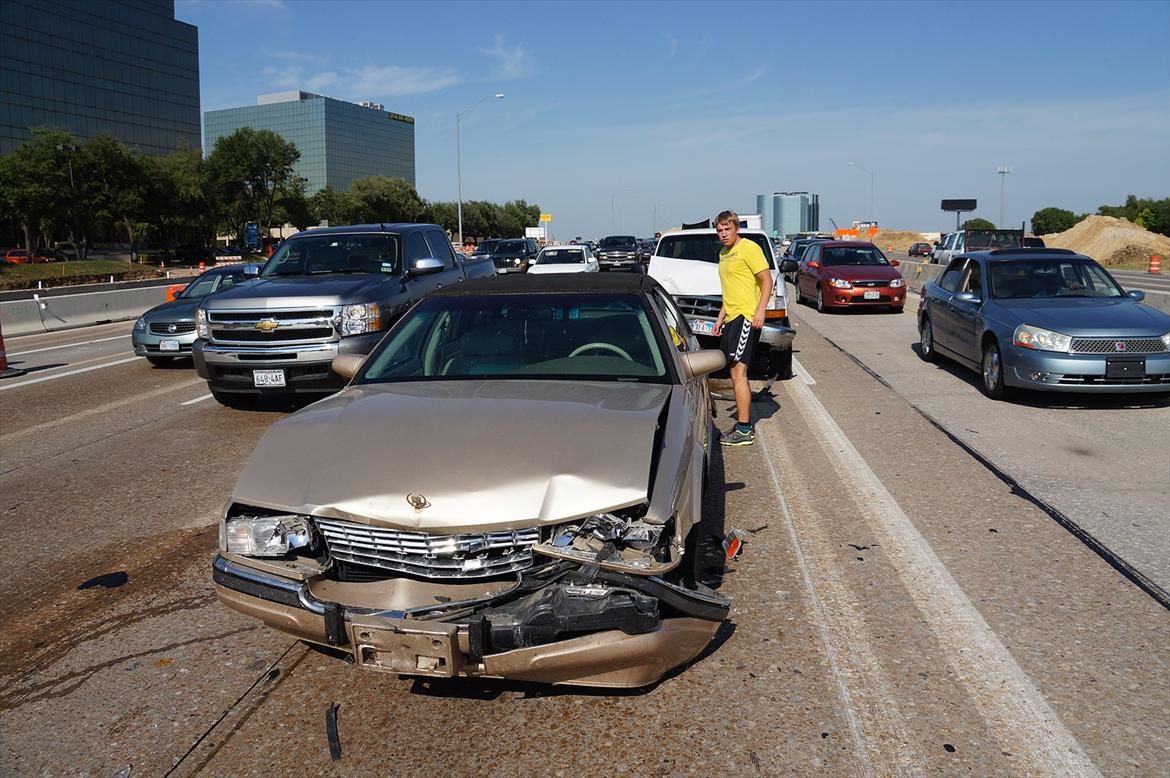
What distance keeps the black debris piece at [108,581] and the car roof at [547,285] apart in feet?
7.59

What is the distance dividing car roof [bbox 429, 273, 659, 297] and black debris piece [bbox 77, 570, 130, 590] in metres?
2.31

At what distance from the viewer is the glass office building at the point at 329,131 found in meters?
156

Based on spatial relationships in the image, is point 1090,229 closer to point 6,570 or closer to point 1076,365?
point 1076,365

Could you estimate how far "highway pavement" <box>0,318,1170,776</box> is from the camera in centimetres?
323


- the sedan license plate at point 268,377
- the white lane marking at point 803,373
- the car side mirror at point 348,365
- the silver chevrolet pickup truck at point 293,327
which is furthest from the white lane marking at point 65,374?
the white lane marking at point 803,373

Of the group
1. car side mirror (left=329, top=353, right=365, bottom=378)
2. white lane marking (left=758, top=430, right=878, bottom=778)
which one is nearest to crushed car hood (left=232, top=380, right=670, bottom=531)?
car side mirror (left=329, top=353, right=365, bottom=378)

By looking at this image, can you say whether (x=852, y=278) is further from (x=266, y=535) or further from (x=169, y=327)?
(x=266, y=535)

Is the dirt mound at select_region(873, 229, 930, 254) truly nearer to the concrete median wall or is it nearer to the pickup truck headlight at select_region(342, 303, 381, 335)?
the concrete median wall

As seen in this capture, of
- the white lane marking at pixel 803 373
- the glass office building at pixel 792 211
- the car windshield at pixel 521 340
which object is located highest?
the glass office building at pixel 792 211

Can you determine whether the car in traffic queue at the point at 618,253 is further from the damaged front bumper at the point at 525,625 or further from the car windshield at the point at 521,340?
the damaged front bumper at the point at 525,625

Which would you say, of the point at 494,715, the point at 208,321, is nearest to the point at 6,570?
the point at 494,715

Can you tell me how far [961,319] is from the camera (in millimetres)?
11375

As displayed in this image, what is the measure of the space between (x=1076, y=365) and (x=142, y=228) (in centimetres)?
7113

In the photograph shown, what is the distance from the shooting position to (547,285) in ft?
17.3
